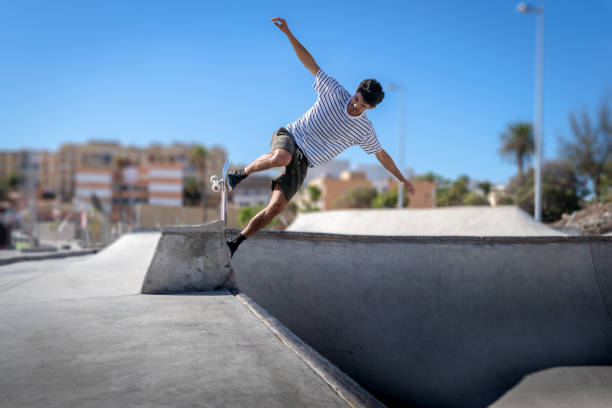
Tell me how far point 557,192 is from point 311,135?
120 ft

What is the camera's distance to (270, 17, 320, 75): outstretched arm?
12.6ft

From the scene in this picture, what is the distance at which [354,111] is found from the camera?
3.70m

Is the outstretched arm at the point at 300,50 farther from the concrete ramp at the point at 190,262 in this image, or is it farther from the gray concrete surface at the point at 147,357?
the gray concrete surface at the point at 147,357

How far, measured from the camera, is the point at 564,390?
15.0 ft

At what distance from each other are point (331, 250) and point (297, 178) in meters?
1.94

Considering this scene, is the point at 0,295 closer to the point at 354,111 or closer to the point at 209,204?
the point at 354,111

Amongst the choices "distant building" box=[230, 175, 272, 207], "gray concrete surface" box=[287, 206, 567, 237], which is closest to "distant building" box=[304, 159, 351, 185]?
"distant building" box=[230, 175, 272, 207]

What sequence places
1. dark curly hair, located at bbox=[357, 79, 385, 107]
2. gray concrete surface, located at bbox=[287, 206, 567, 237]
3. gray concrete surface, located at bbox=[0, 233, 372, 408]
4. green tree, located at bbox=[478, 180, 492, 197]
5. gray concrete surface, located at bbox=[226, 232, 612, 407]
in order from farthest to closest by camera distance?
green tree, located at bbox=[478, 180, 492, 197] < gray concrete surface, located at bbox=[287, 206, 567, 237] < gray concrete surface, located at bbox=[226, 232, 612, 407] < dark curly hair, located at bbox=[357, 79, 385, 107] < gray concrete surface, located at bbox=[0, 233, 372, 408]

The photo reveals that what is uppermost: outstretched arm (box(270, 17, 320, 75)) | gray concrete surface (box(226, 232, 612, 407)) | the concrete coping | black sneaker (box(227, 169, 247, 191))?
outstretched arm (box(270, 17, 320, 75))

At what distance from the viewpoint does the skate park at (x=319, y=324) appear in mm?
2068

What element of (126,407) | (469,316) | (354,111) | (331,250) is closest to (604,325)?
(469,316)

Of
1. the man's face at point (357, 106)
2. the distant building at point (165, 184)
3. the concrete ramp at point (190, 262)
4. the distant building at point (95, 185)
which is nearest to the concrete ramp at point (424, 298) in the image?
the concrete ramp at point (190, 262)

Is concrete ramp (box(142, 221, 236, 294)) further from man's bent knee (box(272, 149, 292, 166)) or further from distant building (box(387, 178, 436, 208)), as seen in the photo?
distant building (box(387, 178, 436, 208))

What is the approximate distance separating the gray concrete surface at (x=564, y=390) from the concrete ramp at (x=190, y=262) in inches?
109
